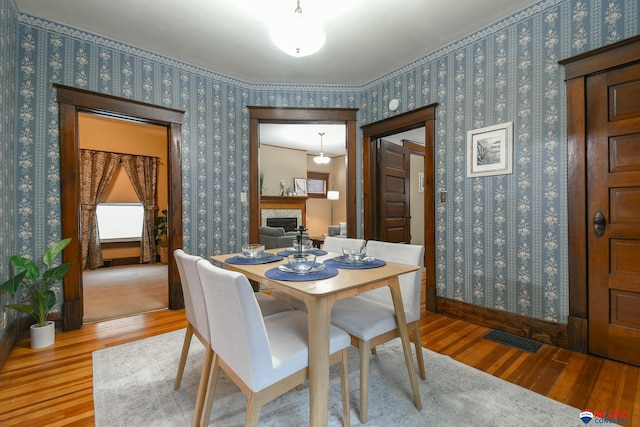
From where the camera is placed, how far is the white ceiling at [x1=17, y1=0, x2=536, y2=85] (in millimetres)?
2312

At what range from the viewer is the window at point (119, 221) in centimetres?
550

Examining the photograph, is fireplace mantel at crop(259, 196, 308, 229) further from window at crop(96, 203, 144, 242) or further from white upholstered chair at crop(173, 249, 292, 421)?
white upholstered chair at crop(173, 249, 292, 421)

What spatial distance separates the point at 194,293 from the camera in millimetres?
1498

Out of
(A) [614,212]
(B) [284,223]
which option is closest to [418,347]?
(A) [614,212]

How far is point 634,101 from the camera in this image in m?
1.94

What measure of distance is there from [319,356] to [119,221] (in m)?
5.94

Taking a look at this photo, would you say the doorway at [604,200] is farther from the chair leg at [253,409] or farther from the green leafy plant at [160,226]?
the green leafy plant at [160,226]

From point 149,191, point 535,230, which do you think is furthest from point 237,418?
point 149,191

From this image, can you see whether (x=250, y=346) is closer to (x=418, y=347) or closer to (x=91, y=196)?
(x=418, y=347)

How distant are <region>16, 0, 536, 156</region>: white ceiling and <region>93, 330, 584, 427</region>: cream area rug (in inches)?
91.7

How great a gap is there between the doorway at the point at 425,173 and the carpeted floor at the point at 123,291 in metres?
2.73

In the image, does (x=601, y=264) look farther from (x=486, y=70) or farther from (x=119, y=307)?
(x=119, y=307)

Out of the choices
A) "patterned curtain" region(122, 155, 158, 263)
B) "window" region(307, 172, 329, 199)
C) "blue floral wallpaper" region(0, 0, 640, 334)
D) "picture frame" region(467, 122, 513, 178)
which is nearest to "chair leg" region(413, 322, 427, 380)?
"blue floral wallpaper" region(0, 0, 640, 334)

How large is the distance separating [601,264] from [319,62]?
3.09 metres
